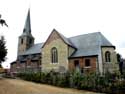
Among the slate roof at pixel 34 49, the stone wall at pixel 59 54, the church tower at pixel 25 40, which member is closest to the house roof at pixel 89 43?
the stone wall at pixel 59 54

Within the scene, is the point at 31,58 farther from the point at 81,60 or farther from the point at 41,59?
the point at 81,60

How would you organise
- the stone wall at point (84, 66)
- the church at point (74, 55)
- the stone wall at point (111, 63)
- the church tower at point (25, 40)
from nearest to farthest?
1. the stone wall at point (111, 63)
2. the stone wall at point (84, 66)
3. the church at point (74, 55)
4. the church tower at point (25, 40)

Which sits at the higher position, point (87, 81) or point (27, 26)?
point (27, 26)

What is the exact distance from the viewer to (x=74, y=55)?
119 ft

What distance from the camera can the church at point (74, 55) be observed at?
3341 cm

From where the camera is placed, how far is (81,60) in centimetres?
3491

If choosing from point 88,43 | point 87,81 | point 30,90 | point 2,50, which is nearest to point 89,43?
point 88,43

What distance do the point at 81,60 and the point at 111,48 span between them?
582 centimetres

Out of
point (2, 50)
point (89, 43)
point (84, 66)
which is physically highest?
point (89, 43)

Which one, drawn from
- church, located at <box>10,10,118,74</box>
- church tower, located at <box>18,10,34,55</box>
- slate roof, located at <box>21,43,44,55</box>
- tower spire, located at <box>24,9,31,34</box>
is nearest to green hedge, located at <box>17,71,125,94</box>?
church, located at <box>10,10,118,74</box>

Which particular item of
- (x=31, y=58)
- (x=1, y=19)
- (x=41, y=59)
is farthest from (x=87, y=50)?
(x=1, y=19)

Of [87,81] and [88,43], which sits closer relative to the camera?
[87,81]

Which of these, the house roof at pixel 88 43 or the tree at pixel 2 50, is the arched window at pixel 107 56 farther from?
the tree at pixel 2 50

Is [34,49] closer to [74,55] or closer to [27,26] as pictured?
[27,26]
